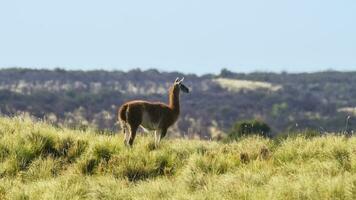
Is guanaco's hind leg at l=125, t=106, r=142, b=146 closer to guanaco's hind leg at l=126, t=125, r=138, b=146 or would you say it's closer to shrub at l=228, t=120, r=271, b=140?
guanaco's hind leg at l=126, t=125, r=138, b=146

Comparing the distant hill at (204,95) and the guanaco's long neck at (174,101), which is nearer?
the guanaco's long neck at (174,101)

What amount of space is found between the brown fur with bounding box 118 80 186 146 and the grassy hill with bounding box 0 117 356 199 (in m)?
0.25

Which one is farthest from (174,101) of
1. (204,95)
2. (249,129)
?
(204,95)

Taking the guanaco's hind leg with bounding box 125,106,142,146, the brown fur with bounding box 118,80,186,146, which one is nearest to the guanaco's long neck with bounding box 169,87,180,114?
the brown fur with bounding box 118,80,186,146

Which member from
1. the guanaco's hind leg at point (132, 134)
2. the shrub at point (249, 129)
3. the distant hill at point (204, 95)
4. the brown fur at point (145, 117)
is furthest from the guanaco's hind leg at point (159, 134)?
the distant hill at point (204, 95)

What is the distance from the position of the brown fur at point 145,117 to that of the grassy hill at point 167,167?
249 mm

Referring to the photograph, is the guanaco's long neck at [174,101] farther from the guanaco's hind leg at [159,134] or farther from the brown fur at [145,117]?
the guanaco's hind leg at [159,134]

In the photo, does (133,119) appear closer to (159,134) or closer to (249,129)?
(159,134)

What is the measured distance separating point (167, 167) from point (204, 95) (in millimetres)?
107437

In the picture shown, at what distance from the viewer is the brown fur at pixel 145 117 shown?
578 inches

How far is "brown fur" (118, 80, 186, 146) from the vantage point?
1468 cm

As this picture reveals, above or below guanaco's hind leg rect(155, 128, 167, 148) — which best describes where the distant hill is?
below

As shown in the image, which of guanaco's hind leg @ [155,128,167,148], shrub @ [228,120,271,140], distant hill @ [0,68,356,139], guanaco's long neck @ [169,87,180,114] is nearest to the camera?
guanaco's hind leg @ [155,128,167,148]

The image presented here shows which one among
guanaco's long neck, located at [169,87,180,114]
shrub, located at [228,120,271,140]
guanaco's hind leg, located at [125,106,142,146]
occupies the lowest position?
shrub, located at [228,120,271,140]
